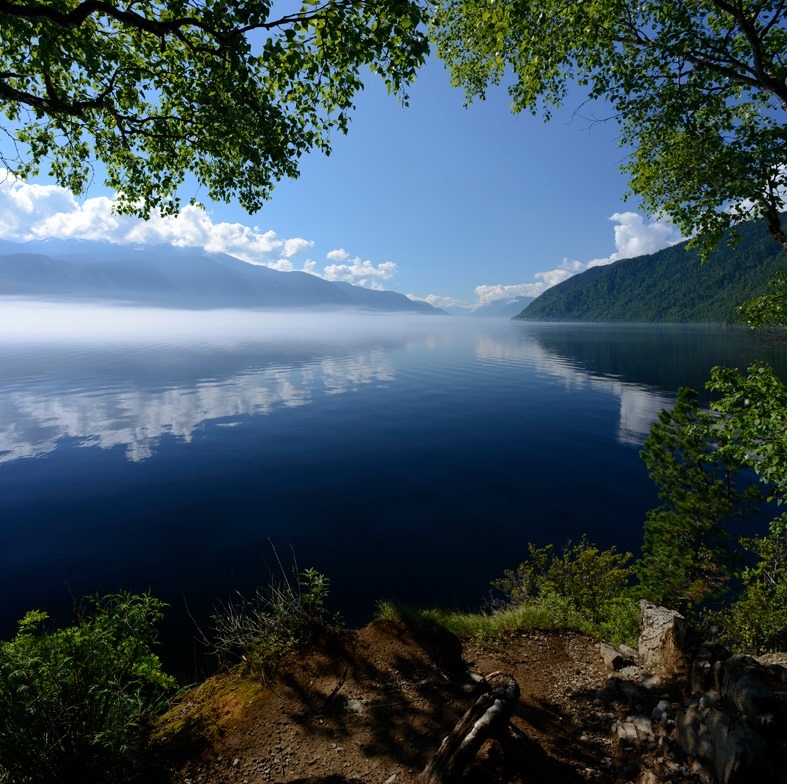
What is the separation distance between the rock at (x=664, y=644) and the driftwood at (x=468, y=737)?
5.23 metres

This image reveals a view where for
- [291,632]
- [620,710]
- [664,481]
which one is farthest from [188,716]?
[664,481]

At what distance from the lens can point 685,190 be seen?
11.8 meters

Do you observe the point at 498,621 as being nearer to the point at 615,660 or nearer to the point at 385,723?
the point at 615,660

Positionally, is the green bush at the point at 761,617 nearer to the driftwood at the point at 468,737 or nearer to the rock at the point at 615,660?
the rock at the point at 615,660

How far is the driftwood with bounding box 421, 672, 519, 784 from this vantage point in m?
5.18

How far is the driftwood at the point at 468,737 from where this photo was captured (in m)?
5.18

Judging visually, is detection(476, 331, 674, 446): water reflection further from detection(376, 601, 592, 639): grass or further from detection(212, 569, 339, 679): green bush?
detection(212, 569, 339, 679): green bush

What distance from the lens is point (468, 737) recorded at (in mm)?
5398

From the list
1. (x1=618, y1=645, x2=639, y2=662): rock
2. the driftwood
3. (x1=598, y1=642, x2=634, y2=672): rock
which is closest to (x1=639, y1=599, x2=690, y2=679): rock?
(x1=618, y1=645, x2=639, y2=662): rock

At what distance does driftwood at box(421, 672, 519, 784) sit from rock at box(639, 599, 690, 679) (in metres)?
5.23

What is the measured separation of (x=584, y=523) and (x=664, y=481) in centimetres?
963

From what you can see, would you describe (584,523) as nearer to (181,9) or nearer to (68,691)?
(68,691)

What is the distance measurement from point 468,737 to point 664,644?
22.9ft

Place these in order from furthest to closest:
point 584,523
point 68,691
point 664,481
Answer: point 584,523 → point 664,481 → point 68,691
